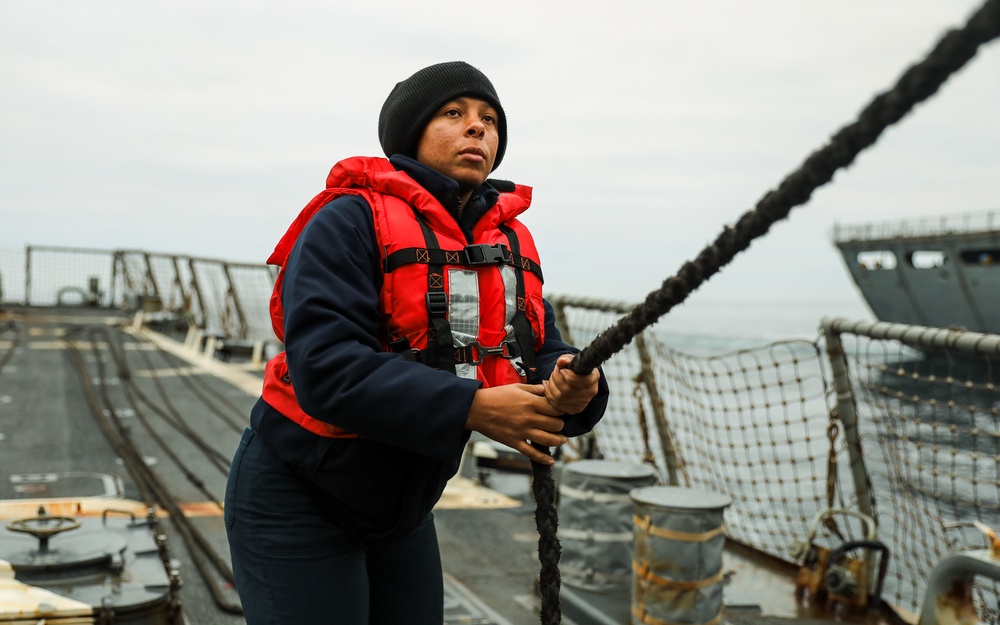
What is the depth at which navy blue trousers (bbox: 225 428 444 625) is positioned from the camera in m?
1.51

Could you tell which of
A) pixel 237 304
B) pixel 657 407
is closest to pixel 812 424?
pixel 237 304

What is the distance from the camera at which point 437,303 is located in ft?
4.81

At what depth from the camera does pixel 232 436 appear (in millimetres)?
6477

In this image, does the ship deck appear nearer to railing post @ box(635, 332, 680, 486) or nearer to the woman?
railing post @ box(635, 332, 680, 486)

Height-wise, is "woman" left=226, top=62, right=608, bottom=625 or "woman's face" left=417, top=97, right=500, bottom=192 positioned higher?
"woman's face" left=417, top=97, right=500, bottom=192

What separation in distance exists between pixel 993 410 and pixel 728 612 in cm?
134

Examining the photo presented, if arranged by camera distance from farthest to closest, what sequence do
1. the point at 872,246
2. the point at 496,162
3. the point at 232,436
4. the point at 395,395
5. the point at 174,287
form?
the point at 872,246 → the point at 174,287 → the point at 232,436 → the point at 496,162 → the point at 395,395

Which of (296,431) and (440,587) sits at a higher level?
A: (296,431)

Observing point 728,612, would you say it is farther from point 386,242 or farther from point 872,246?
point 872,246

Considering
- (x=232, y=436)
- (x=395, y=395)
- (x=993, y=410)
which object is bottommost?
(x=232, y=436)

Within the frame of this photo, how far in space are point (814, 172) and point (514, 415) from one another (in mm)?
649

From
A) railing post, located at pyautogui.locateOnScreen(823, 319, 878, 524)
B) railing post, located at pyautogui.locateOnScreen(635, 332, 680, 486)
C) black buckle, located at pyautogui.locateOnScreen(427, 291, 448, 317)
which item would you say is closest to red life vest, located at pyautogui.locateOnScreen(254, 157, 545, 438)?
black buckle, located at pyautogui.locateOnScreen(427, 291, 448, 317)

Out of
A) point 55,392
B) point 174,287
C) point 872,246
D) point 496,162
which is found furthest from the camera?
point 872,246

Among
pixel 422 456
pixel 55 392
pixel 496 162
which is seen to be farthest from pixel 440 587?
pixel 55 392
